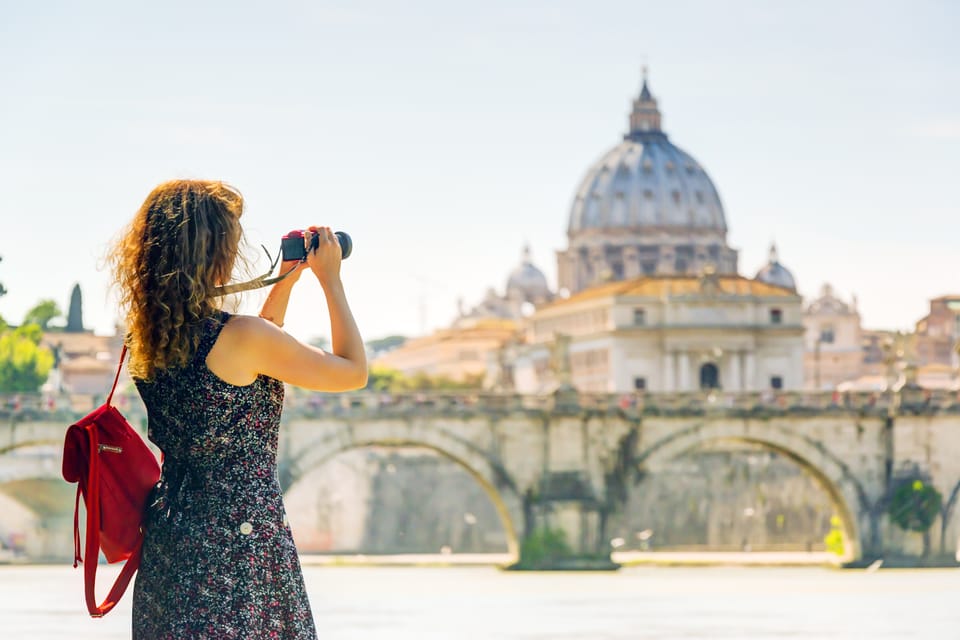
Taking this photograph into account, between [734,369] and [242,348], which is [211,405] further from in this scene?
[734,369]

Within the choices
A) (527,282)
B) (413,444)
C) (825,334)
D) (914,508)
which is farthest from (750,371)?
(527,282)

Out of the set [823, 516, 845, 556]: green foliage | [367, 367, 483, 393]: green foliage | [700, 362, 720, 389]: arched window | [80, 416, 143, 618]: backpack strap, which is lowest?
[80, 416, 143, 618]: backpack strap

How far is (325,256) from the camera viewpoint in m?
5.64

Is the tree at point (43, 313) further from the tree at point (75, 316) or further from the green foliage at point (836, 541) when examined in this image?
the green foliage at point (836, 541)

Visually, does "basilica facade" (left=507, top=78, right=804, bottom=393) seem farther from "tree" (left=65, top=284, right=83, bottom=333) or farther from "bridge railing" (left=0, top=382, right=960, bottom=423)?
"bridge railing" (left=0, top=382, right=960, bottom=423)

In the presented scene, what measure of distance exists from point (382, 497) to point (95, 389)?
26.1m

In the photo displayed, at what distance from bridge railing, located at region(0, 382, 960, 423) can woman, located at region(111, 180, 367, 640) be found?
184ft

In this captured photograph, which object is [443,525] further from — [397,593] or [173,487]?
[173,487]

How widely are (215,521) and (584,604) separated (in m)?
40.4

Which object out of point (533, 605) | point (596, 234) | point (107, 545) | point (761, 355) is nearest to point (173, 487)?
point (107, 545)

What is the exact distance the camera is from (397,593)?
49.8 m

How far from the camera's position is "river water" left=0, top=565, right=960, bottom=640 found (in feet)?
119

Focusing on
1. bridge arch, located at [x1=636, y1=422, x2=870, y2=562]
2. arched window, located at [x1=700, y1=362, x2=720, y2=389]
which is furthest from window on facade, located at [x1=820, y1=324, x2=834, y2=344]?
bridge arch, located at [x1=636, y1=422, x2=870, y2=562]

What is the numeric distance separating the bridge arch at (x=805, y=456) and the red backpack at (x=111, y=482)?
5676 cm
